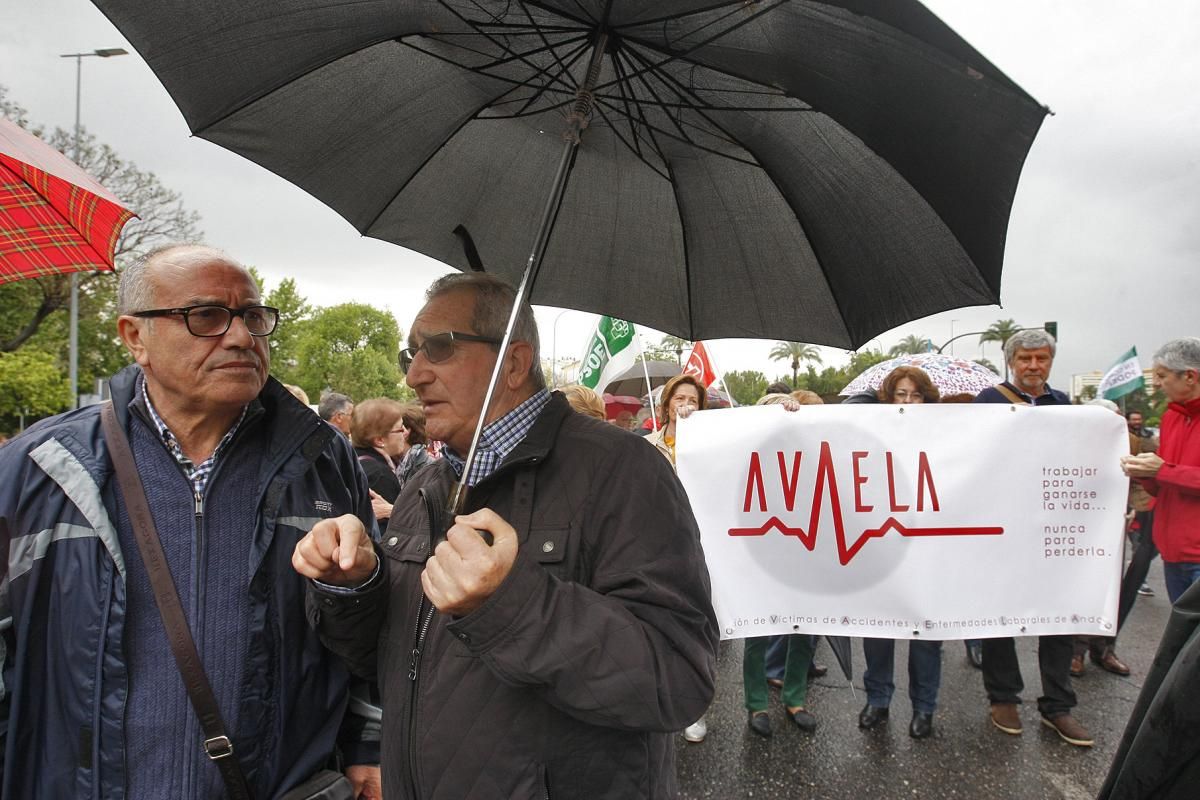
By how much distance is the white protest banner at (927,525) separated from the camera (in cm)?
401

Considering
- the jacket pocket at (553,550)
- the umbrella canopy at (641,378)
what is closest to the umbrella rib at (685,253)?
the jacket pocket at (553,550)

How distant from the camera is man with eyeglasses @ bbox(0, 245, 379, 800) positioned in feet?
5.06

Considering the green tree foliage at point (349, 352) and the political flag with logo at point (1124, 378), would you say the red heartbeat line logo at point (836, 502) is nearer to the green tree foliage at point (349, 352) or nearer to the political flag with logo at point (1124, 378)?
the political flag with logo at point (1124, 378)

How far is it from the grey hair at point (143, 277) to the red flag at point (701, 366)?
6266 mm

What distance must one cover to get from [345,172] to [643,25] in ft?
3.49

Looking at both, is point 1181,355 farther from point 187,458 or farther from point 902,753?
point 187,458

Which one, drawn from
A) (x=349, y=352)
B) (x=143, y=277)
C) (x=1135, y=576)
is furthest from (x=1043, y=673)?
(x=349, y=352)

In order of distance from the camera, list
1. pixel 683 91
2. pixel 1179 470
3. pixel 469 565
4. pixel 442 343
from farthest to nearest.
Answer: pixel 1179 470
pixel 683 91
pixel 442 343
pixel 469 565

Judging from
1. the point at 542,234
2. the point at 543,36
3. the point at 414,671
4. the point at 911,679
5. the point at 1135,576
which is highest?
the point at 543,36

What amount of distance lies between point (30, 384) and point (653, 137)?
24.4 metres

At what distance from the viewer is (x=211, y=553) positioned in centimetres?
169

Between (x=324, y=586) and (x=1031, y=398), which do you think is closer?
(x=324, y=586)

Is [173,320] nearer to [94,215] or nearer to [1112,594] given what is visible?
[94,215]

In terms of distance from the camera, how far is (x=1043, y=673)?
14.1ft
